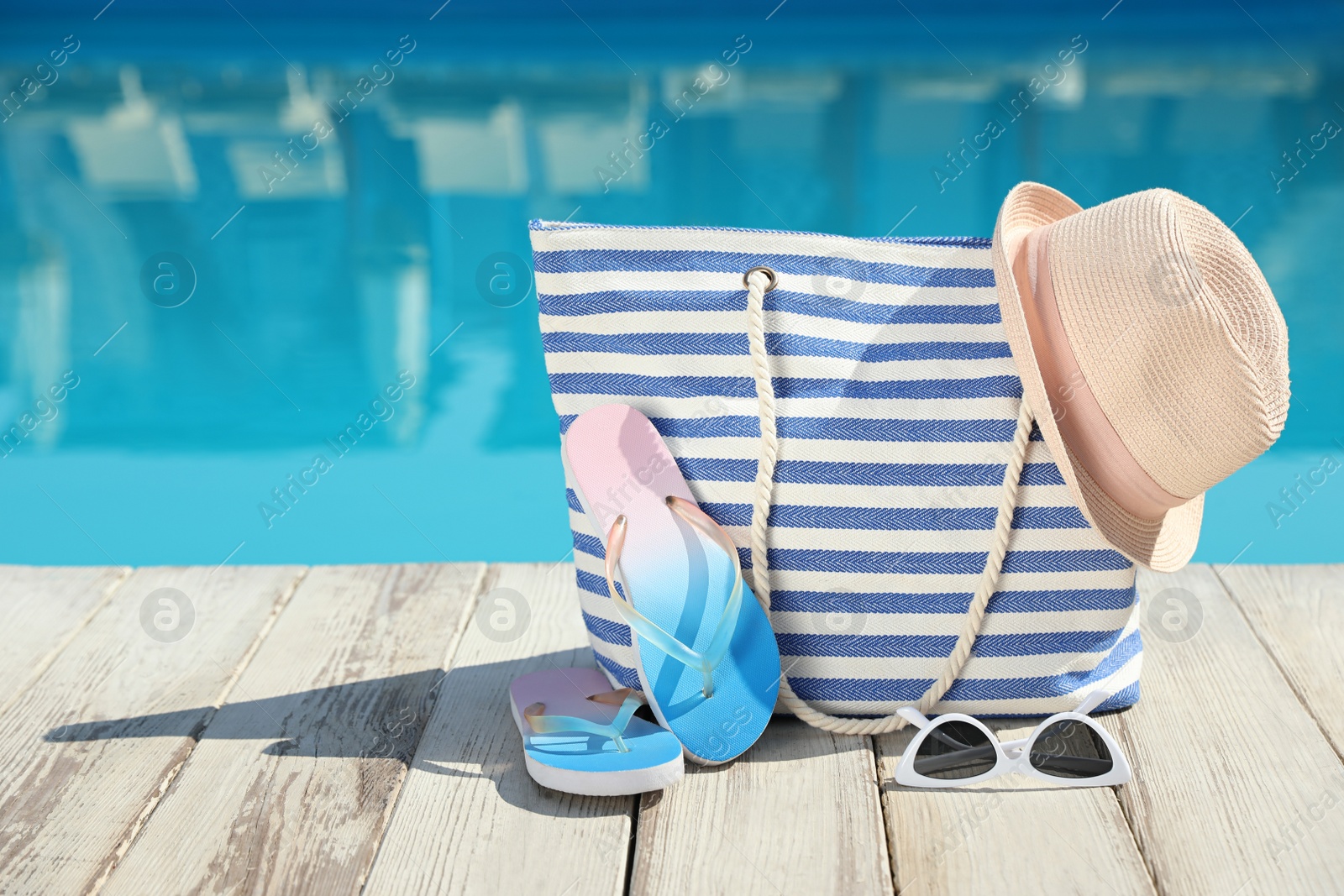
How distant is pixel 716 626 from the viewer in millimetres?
1108

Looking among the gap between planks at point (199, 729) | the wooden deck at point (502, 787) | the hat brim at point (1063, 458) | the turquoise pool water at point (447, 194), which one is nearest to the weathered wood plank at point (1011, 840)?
the wooden deck at point (502, 787)

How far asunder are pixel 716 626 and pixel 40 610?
928 millimetres

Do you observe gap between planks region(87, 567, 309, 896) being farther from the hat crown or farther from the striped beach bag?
the hat crown

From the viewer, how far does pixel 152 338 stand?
3.20 meters

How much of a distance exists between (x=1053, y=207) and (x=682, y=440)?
0.49 m

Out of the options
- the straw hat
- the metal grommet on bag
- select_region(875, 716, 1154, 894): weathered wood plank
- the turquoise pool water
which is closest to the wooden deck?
select_region(875, 716, 1154, 894): weathered wood plank

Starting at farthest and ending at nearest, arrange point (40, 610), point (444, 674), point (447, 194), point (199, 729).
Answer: point (447, 194) < point (40, 610) < point (444, 674) < point (199, 729)

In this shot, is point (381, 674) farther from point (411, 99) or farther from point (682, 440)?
point (411, 99)

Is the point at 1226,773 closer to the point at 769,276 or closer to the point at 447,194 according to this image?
the point at 769,276

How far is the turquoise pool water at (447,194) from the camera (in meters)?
2.44

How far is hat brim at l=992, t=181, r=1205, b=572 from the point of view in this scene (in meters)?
1.03

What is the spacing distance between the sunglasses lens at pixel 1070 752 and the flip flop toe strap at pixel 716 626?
313 mm

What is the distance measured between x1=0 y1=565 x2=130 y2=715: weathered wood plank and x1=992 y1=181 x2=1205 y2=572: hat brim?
1133mm

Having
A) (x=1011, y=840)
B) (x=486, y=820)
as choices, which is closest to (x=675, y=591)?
(x=486, y=820)
